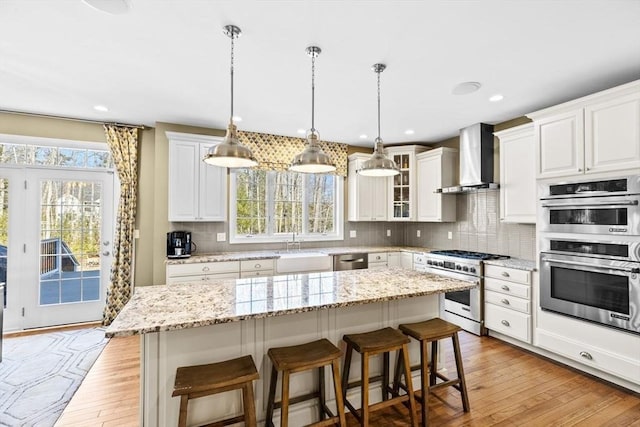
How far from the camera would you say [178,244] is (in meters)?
3.73

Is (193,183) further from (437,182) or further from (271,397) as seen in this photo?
(437,182)

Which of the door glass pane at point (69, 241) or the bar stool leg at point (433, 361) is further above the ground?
the door glass pane at point (69, 241)

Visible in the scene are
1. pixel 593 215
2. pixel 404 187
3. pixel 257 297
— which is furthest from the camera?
pixel 404 187

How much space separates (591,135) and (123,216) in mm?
5107

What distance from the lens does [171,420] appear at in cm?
171

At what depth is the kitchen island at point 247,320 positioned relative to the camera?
1.64 meters

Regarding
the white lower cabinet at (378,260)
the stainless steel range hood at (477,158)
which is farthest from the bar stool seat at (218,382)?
the stainless steel range hood at (477,158)

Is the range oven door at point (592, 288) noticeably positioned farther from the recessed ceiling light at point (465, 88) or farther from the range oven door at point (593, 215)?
the recessed ceiling light at point (465, 88)

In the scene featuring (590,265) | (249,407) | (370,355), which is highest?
(590,265)

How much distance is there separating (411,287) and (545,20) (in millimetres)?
1925

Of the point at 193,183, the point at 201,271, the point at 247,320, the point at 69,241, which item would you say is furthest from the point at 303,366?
the point at 69,241

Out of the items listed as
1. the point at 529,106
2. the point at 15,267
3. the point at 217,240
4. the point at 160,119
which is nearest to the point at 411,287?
the point at 529,106

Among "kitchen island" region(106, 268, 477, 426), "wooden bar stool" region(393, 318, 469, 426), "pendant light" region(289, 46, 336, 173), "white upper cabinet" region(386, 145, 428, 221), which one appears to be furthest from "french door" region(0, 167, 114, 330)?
"white upper cabinet" region(386, 145, 428, 221)

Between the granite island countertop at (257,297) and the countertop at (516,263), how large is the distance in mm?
1238
